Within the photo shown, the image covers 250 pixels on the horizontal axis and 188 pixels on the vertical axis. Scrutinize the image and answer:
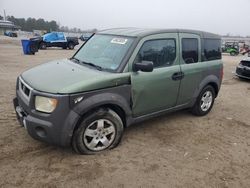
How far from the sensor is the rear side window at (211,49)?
17.7 ft

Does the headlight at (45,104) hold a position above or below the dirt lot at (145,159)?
above

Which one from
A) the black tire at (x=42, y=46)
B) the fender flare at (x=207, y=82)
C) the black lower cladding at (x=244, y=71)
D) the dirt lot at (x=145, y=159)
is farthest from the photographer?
the black tire at (x=42, y=46)

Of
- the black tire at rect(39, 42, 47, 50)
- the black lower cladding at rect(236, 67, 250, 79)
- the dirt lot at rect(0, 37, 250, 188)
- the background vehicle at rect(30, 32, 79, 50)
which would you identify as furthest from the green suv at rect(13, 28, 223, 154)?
the background vehicle at rect(30, 32, 79, 50)

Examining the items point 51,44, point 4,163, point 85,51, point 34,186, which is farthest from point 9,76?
point 51,44

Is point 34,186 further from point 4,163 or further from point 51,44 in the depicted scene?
point 51,44

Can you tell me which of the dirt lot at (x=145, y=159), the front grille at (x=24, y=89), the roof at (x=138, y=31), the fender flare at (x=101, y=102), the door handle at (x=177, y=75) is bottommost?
the dirt lot at (x=145, y=159)

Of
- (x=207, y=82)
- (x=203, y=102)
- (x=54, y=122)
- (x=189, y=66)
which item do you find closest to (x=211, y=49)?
(x=207, y=82)

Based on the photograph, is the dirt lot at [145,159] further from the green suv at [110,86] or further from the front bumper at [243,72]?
the front bumper at [243,72]

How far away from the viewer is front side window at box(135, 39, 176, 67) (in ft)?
14.0

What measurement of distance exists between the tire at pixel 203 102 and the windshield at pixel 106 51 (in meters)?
2.19

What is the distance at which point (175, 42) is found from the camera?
4.72m

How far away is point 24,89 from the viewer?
3.89m

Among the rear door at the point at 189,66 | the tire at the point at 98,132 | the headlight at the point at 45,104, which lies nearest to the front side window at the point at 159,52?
the rear door at the point at 189,66

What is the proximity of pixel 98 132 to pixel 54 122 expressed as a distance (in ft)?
2.31
